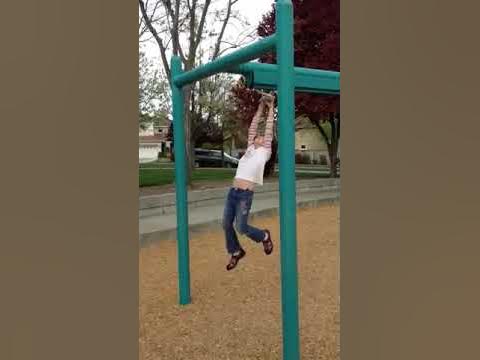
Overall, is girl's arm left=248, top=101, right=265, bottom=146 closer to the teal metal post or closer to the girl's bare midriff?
the girl's bare midriff

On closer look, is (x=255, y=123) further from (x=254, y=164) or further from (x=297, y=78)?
(x=297, y=78)

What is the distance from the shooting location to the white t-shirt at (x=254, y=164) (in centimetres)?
312

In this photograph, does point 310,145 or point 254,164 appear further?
point 310,145

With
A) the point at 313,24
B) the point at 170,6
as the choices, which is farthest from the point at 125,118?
the point at 313,24

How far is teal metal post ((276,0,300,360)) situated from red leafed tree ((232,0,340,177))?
911 centimetres

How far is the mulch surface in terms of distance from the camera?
2.54 metres

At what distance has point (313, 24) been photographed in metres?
12.1

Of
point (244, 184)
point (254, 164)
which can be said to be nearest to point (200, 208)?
point (244, 184)

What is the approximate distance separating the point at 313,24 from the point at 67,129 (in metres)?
12.0

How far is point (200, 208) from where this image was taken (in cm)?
733

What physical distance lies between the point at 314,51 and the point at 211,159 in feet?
19.4

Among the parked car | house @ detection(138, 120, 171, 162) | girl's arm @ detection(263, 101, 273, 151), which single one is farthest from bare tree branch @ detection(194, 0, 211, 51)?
house @ detection(138, 120, 171, 162)

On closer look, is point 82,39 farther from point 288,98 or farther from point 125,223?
point 288,98

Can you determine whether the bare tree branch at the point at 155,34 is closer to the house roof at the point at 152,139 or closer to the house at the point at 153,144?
the house at the point at 153,144
